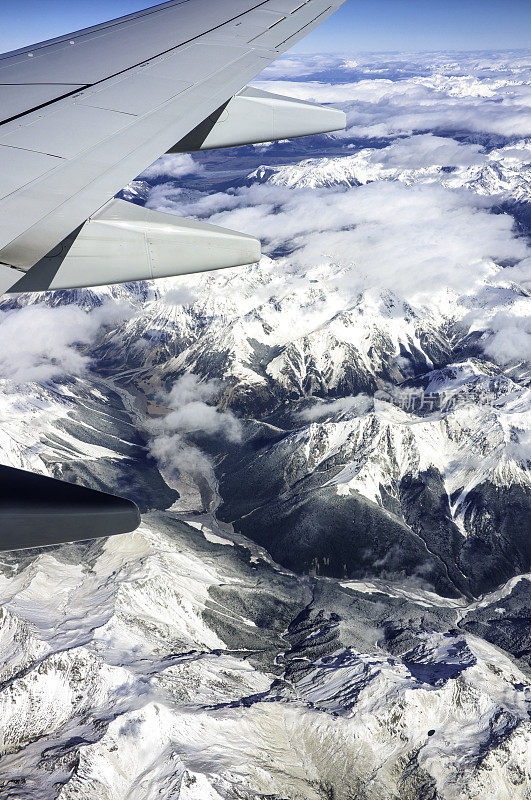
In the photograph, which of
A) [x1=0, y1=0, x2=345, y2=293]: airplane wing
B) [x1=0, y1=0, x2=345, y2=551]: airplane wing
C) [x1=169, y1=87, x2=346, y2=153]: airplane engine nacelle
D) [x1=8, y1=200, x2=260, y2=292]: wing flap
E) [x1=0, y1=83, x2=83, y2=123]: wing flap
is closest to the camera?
[x1=0, y1=0, x2=345, y2=551]: airplane wing

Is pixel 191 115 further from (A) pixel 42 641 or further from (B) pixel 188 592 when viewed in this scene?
(B) pixel 188 592

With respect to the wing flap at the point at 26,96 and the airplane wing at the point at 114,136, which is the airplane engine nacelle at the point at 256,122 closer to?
the airplane wing at the point at 114,136

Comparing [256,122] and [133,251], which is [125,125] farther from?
[256,122]

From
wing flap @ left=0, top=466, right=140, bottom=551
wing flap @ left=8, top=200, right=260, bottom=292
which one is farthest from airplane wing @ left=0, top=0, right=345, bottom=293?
wing flap @ left=0, top=466, right=140, bottom=551

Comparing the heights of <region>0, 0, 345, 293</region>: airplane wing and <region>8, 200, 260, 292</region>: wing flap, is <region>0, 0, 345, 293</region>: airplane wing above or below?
above

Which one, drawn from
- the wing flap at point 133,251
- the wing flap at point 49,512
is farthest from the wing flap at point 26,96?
the wing flap at point 49,512

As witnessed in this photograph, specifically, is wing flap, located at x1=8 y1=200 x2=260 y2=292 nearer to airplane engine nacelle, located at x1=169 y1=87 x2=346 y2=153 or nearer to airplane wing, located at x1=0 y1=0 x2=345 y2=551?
airplane wing, located at x1=0 y1=0 x2=345 y2=551

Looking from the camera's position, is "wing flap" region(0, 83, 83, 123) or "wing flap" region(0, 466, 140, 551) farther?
"wing flap" region(0, 83, 83, 123)

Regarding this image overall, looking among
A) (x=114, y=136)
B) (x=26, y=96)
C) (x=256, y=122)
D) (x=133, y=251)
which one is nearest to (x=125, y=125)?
(x=114, y=136)
